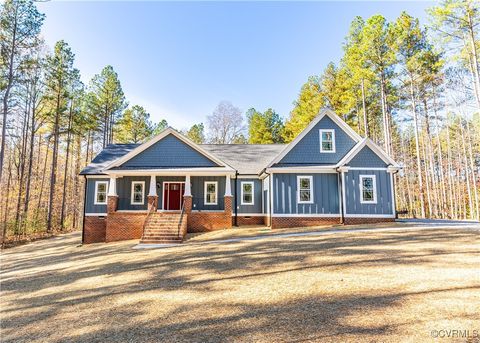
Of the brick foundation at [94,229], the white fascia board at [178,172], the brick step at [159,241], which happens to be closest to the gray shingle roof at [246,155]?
the white fascia board at [178,172]

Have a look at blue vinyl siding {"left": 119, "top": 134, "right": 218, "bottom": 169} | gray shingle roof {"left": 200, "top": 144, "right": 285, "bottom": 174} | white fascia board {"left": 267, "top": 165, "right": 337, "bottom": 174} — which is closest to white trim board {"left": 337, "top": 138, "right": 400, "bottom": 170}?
white fascia board {"left": 267, "top": 165, "right": 337, "bottom": 174}

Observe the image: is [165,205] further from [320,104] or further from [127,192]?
[320,104]

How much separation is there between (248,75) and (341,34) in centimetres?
965

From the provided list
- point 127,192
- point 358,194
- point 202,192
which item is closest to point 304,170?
point 358,194

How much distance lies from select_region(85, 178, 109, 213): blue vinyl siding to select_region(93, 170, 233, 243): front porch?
1126 mm

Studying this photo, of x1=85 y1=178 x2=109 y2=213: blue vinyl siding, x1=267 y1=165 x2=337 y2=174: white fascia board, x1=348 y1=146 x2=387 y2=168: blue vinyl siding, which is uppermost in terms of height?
x1=348 y1=146 x2=387 y2=168: blue vinyl siding

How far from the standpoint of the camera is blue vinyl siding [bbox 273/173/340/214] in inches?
634

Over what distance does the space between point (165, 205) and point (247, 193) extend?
5.44 m

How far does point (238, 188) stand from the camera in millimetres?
19109

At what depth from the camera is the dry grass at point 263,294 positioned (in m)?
4.65

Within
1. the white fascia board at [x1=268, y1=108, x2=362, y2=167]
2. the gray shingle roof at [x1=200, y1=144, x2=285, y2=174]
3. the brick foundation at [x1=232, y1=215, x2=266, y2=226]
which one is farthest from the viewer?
the gray shingle roof at [x1=200, y1=144, x2=285, y2=174]

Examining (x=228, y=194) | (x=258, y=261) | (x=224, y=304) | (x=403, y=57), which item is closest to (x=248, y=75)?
(x=403, y=57)

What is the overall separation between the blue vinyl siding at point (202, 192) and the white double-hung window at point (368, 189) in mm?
8271

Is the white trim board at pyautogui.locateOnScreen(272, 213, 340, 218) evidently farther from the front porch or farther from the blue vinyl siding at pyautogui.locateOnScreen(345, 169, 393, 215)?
the front porch
